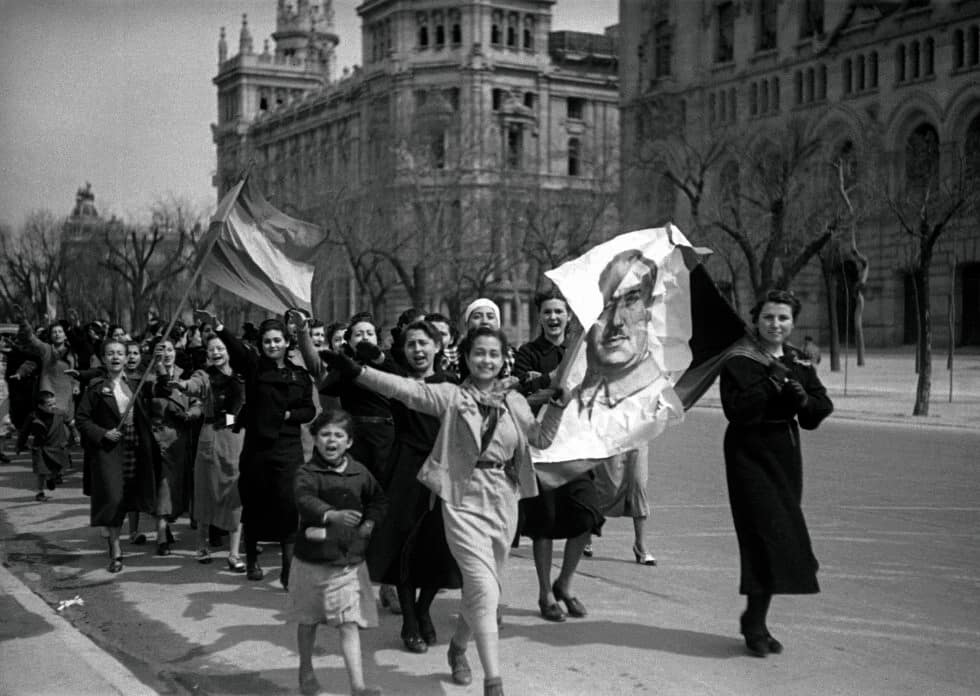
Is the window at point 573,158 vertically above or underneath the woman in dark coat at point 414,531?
above

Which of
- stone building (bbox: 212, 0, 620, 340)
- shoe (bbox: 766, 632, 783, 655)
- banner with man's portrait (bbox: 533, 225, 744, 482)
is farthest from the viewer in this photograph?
stone building (bbox: 212, 0, 620, 340)

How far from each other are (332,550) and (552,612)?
192cm

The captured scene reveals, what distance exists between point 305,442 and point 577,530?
12.1 ft

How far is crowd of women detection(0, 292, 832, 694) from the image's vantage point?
607 centimetres

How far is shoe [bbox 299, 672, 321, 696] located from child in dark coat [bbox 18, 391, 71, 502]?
8203mm


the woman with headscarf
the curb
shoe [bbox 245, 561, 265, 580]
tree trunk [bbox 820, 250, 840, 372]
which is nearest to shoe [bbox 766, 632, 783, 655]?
the woman with headscarf

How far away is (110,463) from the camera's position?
9.66m

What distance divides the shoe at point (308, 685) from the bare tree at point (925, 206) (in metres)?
19.0

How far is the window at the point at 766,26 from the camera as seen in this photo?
5288 cm

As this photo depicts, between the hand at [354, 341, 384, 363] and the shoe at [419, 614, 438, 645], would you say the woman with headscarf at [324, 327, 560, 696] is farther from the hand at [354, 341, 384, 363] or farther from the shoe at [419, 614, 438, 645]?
the shoe at [419, 614, 438, 645]

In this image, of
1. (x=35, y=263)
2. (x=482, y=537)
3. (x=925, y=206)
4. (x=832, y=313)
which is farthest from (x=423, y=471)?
(x=35, y=263)

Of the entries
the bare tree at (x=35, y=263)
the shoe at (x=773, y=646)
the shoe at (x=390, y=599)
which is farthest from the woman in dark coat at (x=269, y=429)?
the bare tree at (x=35, y=263)

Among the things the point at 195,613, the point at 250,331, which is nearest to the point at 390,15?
the point at 250,331

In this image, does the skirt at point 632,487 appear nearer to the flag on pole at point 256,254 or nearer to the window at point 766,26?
the flag on pole at point 256,254
